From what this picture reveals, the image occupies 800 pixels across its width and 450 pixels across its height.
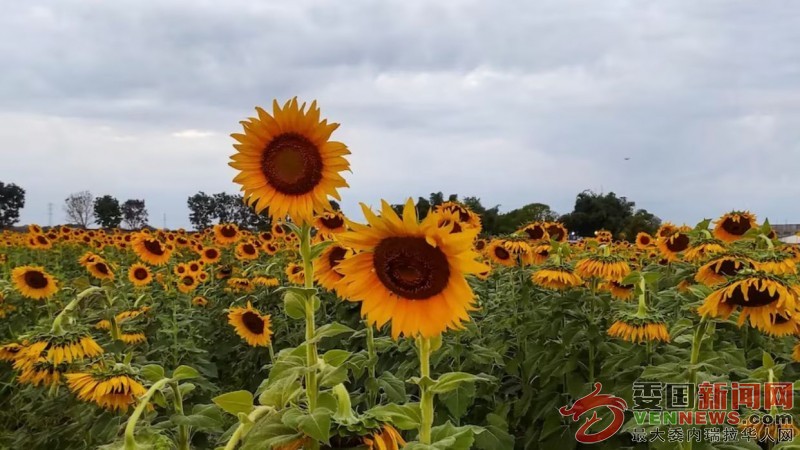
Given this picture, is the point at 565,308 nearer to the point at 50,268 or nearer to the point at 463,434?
the point at 463,434

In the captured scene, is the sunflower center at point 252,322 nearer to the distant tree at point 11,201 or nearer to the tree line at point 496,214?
the tree line at point 496,214

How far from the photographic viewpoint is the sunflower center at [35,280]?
19.7 ft

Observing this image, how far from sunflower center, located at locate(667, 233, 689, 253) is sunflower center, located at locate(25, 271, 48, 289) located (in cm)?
565

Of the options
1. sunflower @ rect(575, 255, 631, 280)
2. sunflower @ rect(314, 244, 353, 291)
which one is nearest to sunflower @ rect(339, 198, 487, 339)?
sunflower @ rect(314, 244, 353, 291)

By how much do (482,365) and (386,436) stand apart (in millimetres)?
3036

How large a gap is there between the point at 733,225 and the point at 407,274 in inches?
189

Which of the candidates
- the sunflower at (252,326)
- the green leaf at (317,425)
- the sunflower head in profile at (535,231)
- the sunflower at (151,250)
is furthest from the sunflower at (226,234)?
the green leaf at (317,425)

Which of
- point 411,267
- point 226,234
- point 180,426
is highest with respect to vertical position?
point 226,234

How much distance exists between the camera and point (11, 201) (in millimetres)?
39156

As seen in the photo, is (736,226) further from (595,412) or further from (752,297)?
(752,297)

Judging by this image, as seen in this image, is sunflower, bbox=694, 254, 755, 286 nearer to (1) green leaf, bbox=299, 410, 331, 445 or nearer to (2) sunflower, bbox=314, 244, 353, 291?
(2) sunflower, bbox=314, 244, 353, 291

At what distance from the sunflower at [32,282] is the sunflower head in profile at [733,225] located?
5992 mm

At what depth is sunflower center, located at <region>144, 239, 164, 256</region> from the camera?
7473 millimetres

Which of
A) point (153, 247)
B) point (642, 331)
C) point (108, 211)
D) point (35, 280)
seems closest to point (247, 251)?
point (153, 247)
